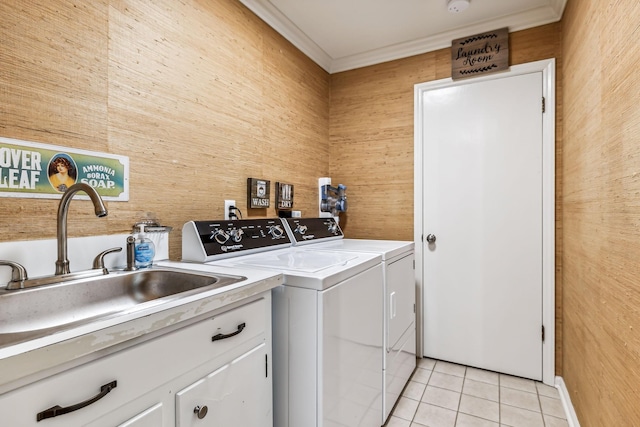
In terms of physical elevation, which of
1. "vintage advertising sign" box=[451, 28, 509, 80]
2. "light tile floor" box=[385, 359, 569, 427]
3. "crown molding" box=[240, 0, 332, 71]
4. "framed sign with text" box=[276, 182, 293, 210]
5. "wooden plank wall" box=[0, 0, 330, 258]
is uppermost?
"crown molding" box=[240, 0, 332, 71]

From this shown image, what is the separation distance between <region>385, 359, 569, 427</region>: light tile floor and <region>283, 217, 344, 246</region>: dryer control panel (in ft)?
3.69

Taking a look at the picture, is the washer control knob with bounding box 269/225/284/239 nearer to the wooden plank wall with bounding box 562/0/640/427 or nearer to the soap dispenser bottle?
the soap dispenser bottle

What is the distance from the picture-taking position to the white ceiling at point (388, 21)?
2.16 meters

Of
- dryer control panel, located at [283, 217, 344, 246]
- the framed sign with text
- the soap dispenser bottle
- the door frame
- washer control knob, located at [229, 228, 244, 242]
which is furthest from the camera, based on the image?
the framed sign with text

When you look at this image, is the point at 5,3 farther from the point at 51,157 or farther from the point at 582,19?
the point at 582,19

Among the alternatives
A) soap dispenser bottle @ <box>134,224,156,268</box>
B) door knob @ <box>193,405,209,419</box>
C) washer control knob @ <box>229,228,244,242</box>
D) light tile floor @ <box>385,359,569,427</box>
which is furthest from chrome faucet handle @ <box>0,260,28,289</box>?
light tile floor @ <box>385,359,569,427</box>

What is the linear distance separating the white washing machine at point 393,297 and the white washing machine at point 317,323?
3.6 inches

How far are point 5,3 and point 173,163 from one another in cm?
75

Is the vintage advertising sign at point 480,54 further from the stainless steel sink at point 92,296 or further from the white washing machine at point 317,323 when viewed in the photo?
the stainless steel sink at point 92,296

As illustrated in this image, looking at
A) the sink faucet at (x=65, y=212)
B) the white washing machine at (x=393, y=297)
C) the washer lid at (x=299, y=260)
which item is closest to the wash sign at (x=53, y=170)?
the sink faucet at (x=65, y=212)

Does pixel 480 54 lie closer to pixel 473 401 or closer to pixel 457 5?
pixel 457 5

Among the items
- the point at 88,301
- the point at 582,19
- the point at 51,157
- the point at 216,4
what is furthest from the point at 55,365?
the point at 582,19

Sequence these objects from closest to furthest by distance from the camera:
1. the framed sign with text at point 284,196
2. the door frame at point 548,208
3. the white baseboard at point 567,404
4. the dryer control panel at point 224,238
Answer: the dryer control panel at point 224,238 → the white baseboard at point 567,404 → the door frame at point 548,208 → the framed sign with text at point 284,196

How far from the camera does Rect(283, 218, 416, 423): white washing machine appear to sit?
1.82 metres
